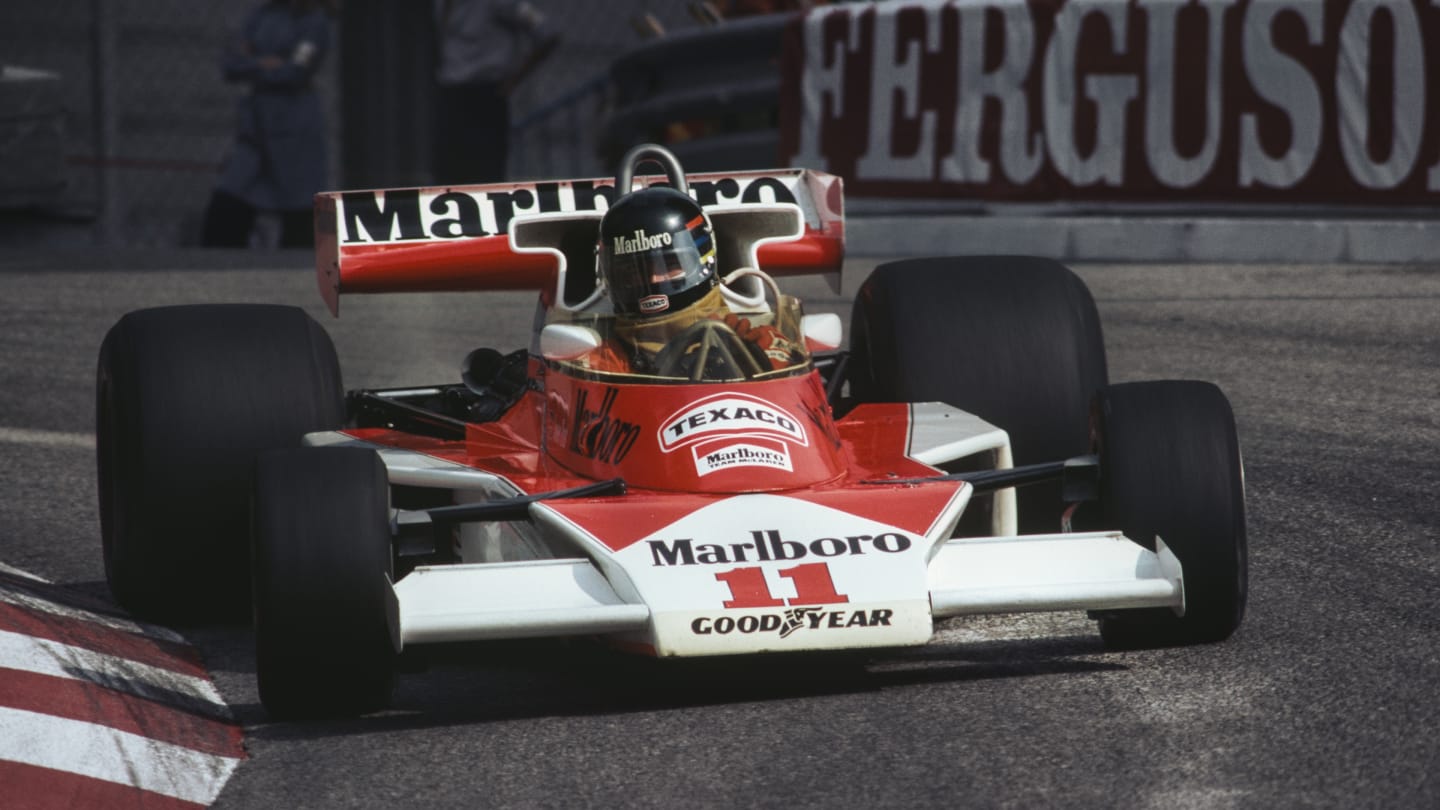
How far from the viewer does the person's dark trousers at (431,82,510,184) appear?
15.5 meters

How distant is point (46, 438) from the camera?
8.51 meters

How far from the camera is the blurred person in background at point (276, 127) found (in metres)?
15.7

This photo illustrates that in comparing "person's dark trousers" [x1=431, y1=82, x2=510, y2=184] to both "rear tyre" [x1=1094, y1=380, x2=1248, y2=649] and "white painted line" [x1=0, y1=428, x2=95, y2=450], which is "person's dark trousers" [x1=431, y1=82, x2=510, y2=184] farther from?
"rear tyre" [x1=1094, y1=380, x2=1248, y2=649]

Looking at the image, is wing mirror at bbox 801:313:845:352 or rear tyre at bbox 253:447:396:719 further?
wing mirror at bbox 801:313:845:352

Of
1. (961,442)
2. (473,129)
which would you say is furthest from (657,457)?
(473,129)

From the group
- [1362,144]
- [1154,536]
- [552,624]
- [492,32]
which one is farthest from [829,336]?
[492,32]

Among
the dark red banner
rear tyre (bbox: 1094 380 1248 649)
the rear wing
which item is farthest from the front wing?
the dark red banner

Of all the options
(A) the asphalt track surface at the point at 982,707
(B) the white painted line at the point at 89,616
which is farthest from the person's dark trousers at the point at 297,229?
(B) the white painted line at the point at 89,616

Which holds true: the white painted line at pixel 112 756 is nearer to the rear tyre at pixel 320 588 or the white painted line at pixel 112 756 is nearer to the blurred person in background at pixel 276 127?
the rear tyre at pixel 320 588

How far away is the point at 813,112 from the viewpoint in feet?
46.9

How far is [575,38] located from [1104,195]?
9.15m

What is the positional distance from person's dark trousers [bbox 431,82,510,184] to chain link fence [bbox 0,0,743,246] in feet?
5.77

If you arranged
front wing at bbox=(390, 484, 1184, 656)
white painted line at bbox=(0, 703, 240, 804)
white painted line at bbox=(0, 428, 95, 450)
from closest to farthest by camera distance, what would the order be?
1. white painted line at bbox=(0, 703, 240, 804)
2. front wing at bbox=(390, 484, 1184, 656)
3. white painted line at bbox=(0, 428, 95, 450)

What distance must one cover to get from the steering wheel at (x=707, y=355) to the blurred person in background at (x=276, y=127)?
Answer: 10.6 metres
